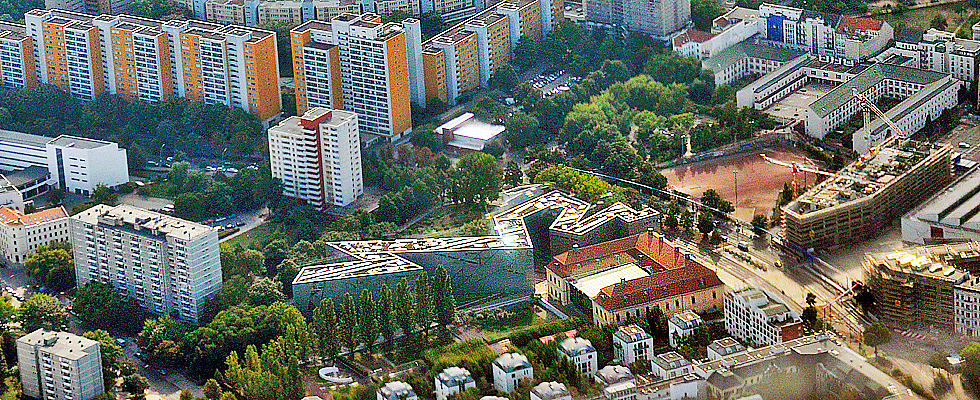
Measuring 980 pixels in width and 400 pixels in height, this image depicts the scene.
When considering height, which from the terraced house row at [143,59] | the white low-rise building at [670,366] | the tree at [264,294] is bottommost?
the tree at [264,294]

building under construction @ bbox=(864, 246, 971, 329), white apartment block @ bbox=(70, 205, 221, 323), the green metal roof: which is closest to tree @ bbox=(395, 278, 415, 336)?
white apartment block @ bbox=(70, 205, 221, 323)

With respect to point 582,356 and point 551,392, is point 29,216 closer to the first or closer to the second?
point 582,356

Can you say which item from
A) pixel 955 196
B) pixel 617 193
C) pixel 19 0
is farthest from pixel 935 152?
pixel 19 0

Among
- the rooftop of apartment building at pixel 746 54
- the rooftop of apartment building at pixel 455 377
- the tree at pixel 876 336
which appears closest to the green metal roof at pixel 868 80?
the rooftop of apartment building at pixel 746 54

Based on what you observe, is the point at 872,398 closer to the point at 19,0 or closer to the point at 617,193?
the point at 617,193

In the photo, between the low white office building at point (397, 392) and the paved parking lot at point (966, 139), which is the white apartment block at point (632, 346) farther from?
the paved parking lot at point (966, 139)

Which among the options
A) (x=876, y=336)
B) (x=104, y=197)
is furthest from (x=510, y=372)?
(x=104, y=197)
